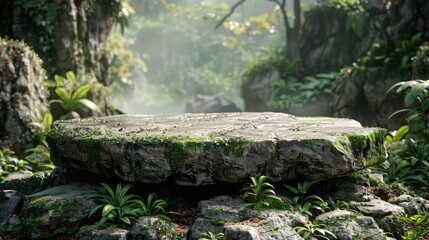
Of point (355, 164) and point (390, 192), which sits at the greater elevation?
point (355, 164)

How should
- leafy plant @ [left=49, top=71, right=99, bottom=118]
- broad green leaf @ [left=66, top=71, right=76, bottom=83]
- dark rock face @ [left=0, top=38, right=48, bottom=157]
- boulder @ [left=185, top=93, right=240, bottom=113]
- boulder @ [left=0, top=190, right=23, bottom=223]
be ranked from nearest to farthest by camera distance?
boulder @ [left=0, top=190, right=23, bottom=223] → dark rock face @ [left=0, top=38, right=48, bottom=157] → leafy plant @ [left=49, top=71, right=99, bottom=118] → broad green leaf @ [left=66, top=71, right=76, bottom=83] → boulder @ [left=185, top=93, right=240, bottom=113]

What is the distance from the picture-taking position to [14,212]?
584cm

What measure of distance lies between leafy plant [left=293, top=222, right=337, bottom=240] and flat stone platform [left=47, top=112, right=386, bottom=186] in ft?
2.43

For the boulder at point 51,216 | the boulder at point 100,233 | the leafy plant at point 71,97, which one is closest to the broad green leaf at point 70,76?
the leafy plant at point 71,97

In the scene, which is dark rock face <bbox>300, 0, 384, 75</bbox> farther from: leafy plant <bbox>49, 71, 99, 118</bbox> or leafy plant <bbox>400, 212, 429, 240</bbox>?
leafy plant <bbox>400, 212, 429, 240</bbox>

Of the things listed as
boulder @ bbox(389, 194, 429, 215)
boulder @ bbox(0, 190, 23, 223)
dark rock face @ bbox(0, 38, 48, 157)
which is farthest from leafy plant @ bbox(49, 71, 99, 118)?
boulder @ bbox(389, 194, 429, 215)

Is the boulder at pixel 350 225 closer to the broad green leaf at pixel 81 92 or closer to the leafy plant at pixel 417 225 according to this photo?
the leafy plant at pixel 417 225

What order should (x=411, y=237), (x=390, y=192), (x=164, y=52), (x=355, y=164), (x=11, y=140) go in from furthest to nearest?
Result: (x=164, y=52)
(x=11, y=140)
(x=390, y=192)
(x=355, y=164)
(x=411, y=237)

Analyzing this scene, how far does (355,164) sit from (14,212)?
4.33 meters

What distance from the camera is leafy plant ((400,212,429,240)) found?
5.25 metres

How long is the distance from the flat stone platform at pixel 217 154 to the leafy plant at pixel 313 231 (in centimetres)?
74

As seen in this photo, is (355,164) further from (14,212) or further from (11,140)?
(11,140)

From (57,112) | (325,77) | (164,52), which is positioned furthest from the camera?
(164,52)

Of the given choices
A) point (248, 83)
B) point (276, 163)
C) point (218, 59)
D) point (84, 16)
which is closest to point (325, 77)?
point (248, 83)
